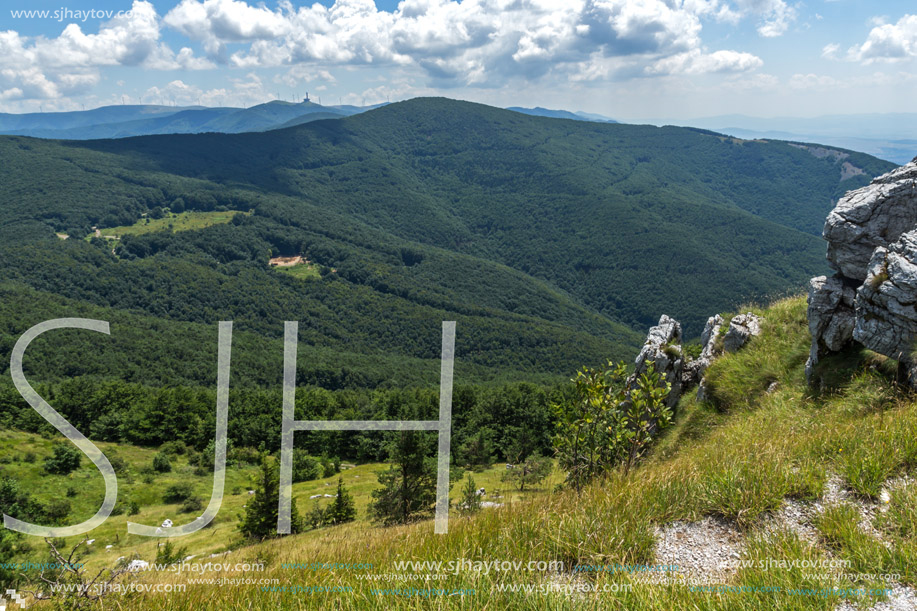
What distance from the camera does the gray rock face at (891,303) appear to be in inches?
259

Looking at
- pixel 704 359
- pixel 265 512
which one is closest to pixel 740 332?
pixel 704 359

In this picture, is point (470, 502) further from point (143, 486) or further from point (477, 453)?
point (143, 486)

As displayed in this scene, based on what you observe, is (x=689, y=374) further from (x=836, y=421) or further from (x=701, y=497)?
(x=701, y=497)

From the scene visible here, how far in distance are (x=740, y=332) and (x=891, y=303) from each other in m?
5.12

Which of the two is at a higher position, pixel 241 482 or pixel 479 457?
pixel 479 457

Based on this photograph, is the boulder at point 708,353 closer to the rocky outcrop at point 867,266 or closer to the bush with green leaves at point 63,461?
the rocky outcrop at point 867,266

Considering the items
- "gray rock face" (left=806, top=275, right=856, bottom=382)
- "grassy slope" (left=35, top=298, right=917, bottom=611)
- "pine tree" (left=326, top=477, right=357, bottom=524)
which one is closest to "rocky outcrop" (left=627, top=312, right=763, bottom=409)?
"gray rock face" (left=806, top=275, right=856, bottom=382)

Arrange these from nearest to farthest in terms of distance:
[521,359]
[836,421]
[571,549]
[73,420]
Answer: [571,549], [836,421], [73,420], [521,359]

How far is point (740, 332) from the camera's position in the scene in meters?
11.8

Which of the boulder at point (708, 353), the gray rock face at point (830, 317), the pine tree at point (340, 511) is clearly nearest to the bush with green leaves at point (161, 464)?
the pine tree at point (340, 511)

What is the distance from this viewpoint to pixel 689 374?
1350 cm

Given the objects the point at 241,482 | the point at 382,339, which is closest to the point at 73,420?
the point at 241,482

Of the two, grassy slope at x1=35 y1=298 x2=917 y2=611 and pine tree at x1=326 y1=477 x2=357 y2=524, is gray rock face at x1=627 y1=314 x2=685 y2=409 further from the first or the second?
pine tree at x1=326 y1=477 x2=357 y2=524

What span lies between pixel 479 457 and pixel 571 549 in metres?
48.3
